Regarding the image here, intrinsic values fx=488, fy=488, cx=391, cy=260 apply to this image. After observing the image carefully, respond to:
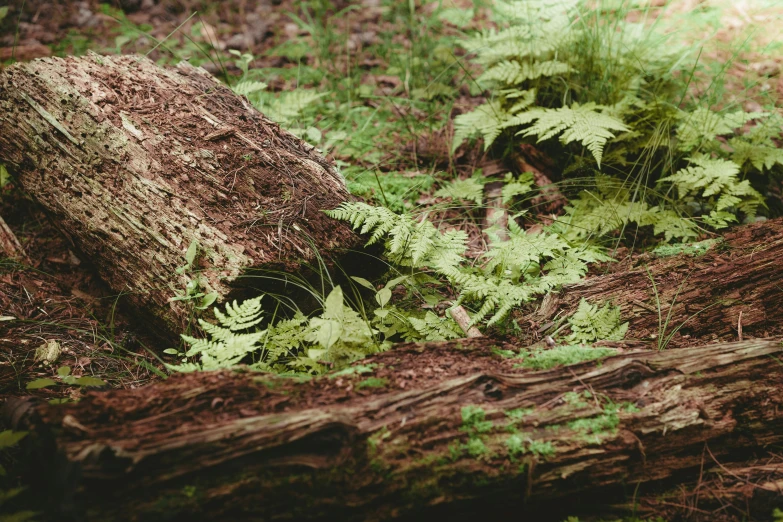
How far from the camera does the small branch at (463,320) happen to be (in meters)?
2.53

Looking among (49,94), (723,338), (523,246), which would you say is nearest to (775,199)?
(723,338)

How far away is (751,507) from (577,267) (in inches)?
55.8

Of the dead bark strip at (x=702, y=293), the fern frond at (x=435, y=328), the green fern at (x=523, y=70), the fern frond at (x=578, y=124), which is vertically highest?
the green fern at (x=523, y=70)

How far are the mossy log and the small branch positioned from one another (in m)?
0.69

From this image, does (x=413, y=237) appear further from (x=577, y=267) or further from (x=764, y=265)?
(x=764, y=265)

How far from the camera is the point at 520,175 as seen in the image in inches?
152

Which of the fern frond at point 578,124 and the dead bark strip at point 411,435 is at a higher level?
the fern frond at point 578,124

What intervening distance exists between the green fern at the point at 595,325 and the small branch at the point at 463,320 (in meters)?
0.49

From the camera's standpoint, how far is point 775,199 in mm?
3559

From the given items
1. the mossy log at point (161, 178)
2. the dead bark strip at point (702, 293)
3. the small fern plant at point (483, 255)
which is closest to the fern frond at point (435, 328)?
the small fern plant at point (483, 255)

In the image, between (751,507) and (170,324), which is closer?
(751,507)

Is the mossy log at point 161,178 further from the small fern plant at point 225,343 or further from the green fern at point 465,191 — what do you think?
the green fern at point 465,191

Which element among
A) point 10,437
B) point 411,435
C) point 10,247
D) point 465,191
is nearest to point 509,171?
point 465,191

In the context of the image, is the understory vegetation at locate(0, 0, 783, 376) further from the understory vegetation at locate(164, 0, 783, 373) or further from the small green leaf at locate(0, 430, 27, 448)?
the small green leaf at locate(0, 430, 27, 448)
